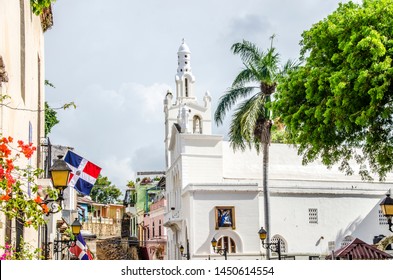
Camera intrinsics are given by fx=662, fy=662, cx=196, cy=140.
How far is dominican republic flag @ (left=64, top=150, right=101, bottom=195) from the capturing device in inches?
728

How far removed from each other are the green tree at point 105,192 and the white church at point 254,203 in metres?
38.7

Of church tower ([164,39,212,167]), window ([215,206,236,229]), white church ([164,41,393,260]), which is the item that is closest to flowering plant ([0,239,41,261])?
white church ([164,41,393,260])

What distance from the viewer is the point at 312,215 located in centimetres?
4131

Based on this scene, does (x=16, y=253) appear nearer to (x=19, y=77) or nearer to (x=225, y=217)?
(x=19, y=77)

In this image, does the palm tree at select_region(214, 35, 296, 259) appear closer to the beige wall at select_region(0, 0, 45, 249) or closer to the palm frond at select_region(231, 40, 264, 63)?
the palm frond at select_region(231, 40, 264, 63)

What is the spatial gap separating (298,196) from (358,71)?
2257 centimetres

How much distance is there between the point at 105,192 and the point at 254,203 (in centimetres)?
5031

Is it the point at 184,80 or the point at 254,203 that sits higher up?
the point at 184,80

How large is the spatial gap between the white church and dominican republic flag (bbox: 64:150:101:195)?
19.8 metres

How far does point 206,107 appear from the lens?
53750 millimetres

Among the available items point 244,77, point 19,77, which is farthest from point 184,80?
point 19,77

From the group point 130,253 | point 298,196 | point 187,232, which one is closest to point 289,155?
point 298,196
